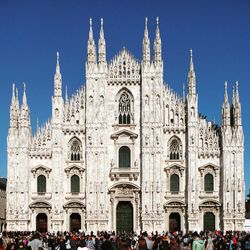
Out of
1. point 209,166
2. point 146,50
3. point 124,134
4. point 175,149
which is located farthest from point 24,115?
point 209,166

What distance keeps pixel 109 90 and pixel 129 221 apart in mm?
12795

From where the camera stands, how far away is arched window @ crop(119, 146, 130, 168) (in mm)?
64000

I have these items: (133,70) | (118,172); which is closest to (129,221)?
(118,172)

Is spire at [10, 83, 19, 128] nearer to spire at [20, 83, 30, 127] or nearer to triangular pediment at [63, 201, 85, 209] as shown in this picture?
spire at [20, 83, 30, 127]

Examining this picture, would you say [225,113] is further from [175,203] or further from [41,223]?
[41,223]

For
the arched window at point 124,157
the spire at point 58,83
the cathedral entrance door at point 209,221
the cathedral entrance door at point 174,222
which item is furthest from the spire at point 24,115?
the cathedral entrance door at point 209,221

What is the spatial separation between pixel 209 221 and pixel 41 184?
16408 mm

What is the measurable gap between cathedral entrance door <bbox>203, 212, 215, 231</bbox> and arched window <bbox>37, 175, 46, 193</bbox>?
1563 cm

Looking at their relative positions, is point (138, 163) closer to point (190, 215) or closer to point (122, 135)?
point (122, 135)

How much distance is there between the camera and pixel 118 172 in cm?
6322

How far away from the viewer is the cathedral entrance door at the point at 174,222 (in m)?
63.2

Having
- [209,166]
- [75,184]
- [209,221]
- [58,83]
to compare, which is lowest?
[209,221]

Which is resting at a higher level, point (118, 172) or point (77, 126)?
point (77, 126)

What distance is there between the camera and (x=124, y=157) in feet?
210
